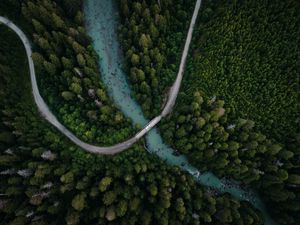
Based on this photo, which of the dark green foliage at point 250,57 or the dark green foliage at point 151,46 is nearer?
the dark green foliage at point 151,46

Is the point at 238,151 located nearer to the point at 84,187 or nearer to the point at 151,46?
the point at 151,46

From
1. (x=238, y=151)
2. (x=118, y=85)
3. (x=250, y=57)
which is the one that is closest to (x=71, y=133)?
(x=118, y=85)

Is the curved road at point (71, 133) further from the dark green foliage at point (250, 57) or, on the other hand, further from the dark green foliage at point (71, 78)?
the dark green foliage at point (250, 57)

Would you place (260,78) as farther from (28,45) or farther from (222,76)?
(28,45)

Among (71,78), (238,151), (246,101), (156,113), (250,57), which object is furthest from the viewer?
(250,57)

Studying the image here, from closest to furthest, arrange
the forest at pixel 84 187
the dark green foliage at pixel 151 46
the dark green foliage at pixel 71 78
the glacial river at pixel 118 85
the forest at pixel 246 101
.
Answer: the forest at pixel 84 187
the forest at pixel 246 101
the dark green foliage at pixel 71 78
the dark green foliage at pixel 151 46
the glacial river at pixel 118 85

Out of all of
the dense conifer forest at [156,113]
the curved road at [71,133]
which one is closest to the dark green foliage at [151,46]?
the dense conifer forest at [156,113]
